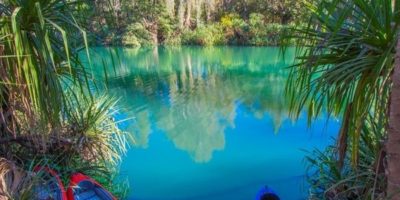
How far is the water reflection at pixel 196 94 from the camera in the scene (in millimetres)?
9016

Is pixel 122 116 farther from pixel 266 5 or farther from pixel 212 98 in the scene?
pixel 266 5

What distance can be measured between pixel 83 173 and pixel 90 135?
23.9 inches

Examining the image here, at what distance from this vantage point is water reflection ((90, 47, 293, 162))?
9.02m

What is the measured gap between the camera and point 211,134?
8969mm

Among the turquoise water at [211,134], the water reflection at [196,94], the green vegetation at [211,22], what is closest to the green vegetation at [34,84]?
the turquoise water at [211,134]

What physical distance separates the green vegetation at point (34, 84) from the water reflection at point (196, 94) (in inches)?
18.4

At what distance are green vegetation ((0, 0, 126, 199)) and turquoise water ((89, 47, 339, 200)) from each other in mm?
321

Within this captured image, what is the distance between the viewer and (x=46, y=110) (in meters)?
2.64

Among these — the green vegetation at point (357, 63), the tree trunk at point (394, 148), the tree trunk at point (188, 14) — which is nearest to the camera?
the tree trunk at point (394, 148)

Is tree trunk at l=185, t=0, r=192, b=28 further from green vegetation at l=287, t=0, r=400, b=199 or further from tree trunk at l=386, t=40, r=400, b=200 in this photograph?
tree trunk at l=386, t=40, r=400, b=200

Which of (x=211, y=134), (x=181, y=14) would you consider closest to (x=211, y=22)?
(x=181, y=14)

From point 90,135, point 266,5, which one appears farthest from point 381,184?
point 266,5

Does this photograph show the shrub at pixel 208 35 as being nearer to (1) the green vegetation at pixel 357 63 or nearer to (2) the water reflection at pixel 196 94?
(2) the water reflection at pixel 196 94

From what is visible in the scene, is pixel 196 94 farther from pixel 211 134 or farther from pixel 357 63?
pixel 357 63
